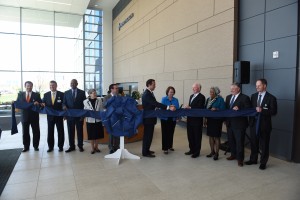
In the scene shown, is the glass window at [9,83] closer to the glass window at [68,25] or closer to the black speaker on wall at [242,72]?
the glass window at [68,25]

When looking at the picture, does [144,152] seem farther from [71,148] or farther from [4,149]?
[4,149]

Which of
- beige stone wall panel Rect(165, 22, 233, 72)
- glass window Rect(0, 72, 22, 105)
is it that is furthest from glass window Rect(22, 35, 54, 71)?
beige stone wall panel Rect(165, 22, 233, 72)

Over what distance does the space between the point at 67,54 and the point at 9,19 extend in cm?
350

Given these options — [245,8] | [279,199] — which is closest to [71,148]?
[279,199]

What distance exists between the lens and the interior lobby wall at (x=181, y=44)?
19.8 feet

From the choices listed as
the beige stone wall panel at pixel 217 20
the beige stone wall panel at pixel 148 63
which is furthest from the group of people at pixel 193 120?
the beige stone wall panel at pixel 148 63

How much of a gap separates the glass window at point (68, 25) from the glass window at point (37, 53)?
75cm

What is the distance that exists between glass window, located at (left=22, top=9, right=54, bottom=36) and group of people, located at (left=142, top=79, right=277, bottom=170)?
1162 centimetres

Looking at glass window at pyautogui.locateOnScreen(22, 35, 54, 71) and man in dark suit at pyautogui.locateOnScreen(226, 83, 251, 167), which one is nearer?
man in dark suit at pyautogui.locateOnScreen(226, 83, 251, 167)

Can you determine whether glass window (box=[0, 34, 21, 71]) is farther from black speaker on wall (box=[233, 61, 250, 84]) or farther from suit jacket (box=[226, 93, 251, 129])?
suit jacket (box=[226, 93, 251, 129])

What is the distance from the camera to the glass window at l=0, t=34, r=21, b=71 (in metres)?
12.8

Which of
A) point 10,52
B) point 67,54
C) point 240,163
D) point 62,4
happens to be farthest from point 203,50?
point 10,52

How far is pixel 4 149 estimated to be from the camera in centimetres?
536

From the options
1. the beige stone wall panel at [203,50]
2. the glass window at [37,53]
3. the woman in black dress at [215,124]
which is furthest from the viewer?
the glass window at [37,53]
